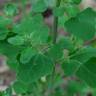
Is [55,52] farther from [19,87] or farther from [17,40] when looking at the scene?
[19,87]

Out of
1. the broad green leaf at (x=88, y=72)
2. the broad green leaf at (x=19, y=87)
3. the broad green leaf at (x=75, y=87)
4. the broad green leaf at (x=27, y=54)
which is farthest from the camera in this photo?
the broad green leaf at (x=75, y=87)

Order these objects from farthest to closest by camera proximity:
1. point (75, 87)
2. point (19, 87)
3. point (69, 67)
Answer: point (75, 87)
point (19, 87)
point (69, 67)

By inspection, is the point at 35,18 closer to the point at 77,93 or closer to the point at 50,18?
the point at 77,93

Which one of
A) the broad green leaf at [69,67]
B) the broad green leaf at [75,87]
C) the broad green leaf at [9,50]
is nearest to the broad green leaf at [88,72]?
the broad green leaf at [69,67]

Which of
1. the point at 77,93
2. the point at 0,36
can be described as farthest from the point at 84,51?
the point at 77,93

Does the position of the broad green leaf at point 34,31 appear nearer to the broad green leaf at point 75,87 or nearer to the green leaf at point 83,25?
the green leaf at point 83,25

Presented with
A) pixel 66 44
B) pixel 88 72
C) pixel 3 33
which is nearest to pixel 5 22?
pixel 3 33
